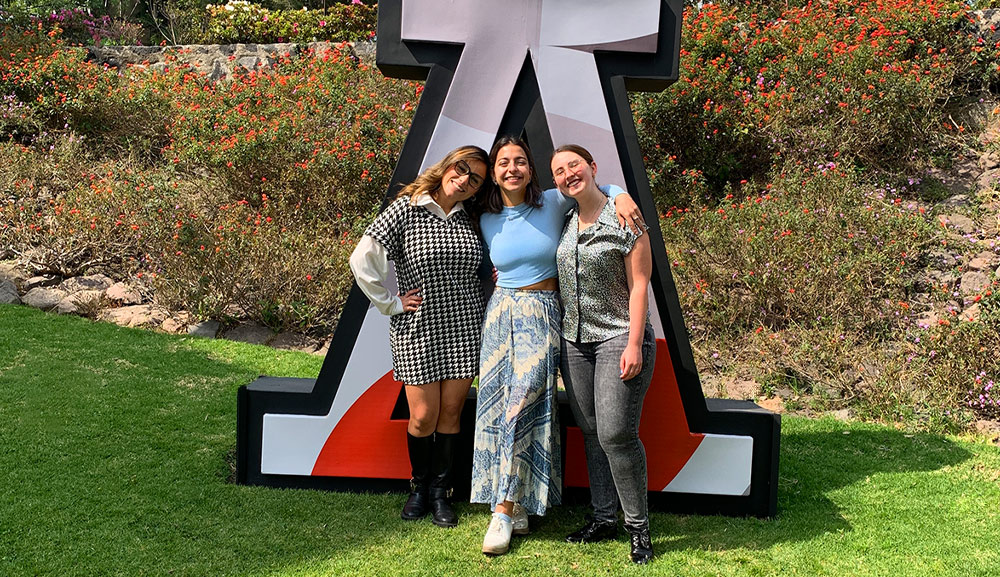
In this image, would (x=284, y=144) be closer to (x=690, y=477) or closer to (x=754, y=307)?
(x=754, y=307)

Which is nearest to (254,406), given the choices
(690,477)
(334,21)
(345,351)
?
(345,351)

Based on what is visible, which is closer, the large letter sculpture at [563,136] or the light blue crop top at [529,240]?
the light blue crop top at [529,240]

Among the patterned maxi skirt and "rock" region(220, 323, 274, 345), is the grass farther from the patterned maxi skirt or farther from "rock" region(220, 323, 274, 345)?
"rock" region(220, 323, 274, 345)

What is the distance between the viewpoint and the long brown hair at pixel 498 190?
2850 mm

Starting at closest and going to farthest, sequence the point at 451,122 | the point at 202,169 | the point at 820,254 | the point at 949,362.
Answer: the point at 451,122, the point at 949,362, the point at 820,254, the point at 202,169

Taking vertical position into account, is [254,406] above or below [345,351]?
below

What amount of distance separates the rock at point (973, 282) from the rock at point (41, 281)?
22.4 ft

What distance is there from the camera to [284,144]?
6984 mm

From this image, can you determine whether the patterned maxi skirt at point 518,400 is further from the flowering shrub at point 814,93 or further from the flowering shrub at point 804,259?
the flowering shrub at point 814,93

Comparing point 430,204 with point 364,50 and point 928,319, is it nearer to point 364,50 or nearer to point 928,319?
point 928,319

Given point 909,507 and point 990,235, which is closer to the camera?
point 909,507

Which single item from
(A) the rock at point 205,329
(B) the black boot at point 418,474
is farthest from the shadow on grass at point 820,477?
(A) the rock at point 205,329

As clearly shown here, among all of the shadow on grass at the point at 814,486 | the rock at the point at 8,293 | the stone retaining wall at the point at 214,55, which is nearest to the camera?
the shadow on grass at the point at 814,486

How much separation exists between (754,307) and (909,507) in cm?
238
